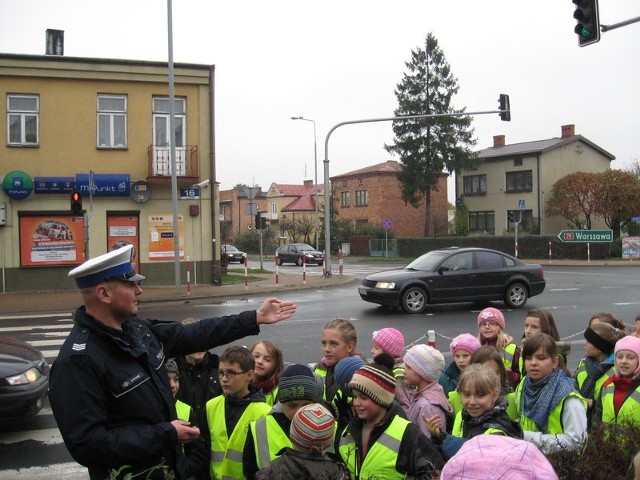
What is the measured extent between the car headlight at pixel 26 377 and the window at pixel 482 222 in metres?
50.1

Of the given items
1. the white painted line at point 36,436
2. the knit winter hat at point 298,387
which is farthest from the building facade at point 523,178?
the knit winter hat at point 298,387

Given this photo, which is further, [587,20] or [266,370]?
[587,20]

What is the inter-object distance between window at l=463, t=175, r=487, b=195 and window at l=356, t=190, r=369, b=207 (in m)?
11.5

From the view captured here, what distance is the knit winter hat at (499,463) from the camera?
5.42 feet

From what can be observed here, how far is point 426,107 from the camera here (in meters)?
52.9

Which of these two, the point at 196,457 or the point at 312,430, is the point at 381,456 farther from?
the point at 196,457

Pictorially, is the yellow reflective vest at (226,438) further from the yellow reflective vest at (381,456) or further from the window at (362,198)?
the window at (362,198)

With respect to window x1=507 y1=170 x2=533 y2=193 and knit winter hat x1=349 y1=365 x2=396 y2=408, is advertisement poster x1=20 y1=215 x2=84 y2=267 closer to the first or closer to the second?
knit winter hat x1=349 y1=365 x2=396 y2=408

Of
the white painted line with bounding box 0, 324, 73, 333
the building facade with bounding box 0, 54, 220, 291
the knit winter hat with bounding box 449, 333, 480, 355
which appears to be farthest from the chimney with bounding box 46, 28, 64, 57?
the knit winter hat with bounding box 449, 333, 480, 355

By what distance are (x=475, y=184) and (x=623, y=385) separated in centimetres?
5353

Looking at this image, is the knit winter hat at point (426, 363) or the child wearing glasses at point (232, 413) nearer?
the child wearing glasses at point (232, 413)

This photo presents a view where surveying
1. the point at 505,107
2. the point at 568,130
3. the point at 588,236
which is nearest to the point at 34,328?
the point at 505,107

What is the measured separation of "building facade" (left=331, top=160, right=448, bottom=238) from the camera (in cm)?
6312

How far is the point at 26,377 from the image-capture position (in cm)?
696
